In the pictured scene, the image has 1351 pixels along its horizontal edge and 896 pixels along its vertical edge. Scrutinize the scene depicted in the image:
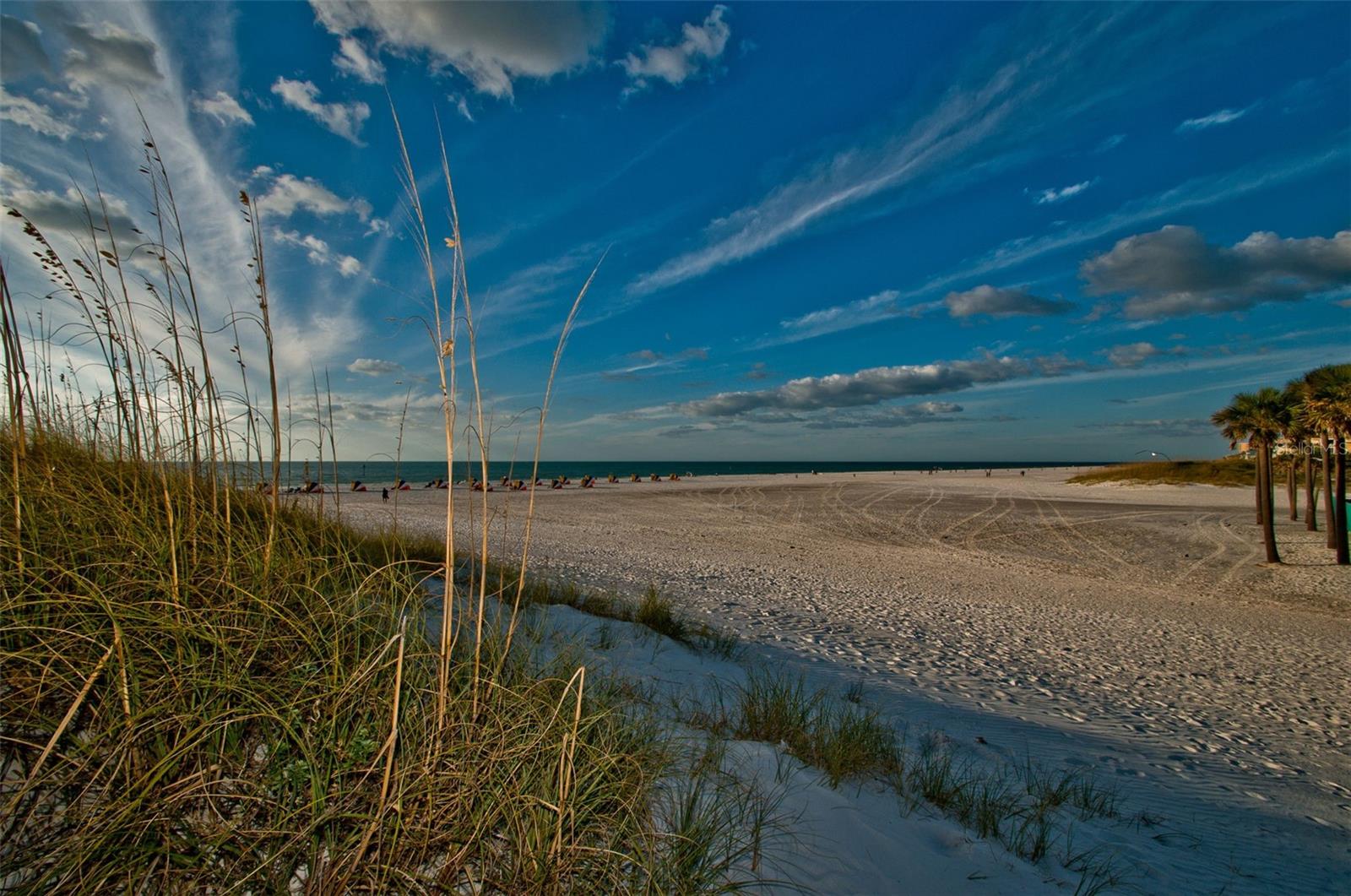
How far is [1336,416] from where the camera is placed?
1268cm

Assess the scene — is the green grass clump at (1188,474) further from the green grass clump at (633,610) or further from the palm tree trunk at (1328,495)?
the green grass clump at (633,610)

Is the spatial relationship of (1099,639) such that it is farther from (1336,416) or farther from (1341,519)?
(1341,519)

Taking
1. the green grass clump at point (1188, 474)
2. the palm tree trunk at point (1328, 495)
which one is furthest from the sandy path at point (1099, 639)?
the green grass clump at point (1188, 474)

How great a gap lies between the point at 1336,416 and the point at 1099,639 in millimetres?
10847

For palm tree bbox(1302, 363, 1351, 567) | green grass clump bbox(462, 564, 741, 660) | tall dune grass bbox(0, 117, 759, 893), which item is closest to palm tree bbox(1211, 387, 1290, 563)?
palm tree bbox(1302, 363, 1351, 567)

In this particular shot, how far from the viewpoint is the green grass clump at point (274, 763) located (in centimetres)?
160

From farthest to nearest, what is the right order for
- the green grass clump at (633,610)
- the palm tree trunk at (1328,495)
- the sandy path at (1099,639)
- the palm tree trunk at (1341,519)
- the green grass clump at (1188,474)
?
1. the green grass clump at (1188,474)
2. the palm tree trunk at (1328,495)
3. the palm tree trunk at (1341,519)
4. the green grass clump at (633,610)
5. the sandy path at (1099,639)

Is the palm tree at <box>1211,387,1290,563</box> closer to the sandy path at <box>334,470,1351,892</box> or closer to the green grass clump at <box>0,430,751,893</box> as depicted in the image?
the sandy path at <box>334,470,1351,892</box>

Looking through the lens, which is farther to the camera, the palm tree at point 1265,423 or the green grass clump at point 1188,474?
the green grass clump at point 1188,474

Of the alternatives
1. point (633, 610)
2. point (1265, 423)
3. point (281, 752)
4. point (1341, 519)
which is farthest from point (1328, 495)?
point (281, 752)

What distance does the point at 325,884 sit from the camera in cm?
161

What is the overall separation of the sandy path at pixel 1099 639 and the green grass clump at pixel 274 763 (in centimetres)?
176

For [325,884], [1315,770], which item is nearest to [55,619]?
[325,884]

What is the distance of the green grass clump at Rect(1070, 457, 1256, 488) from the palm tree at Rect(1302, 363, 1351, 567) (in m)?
25.8
